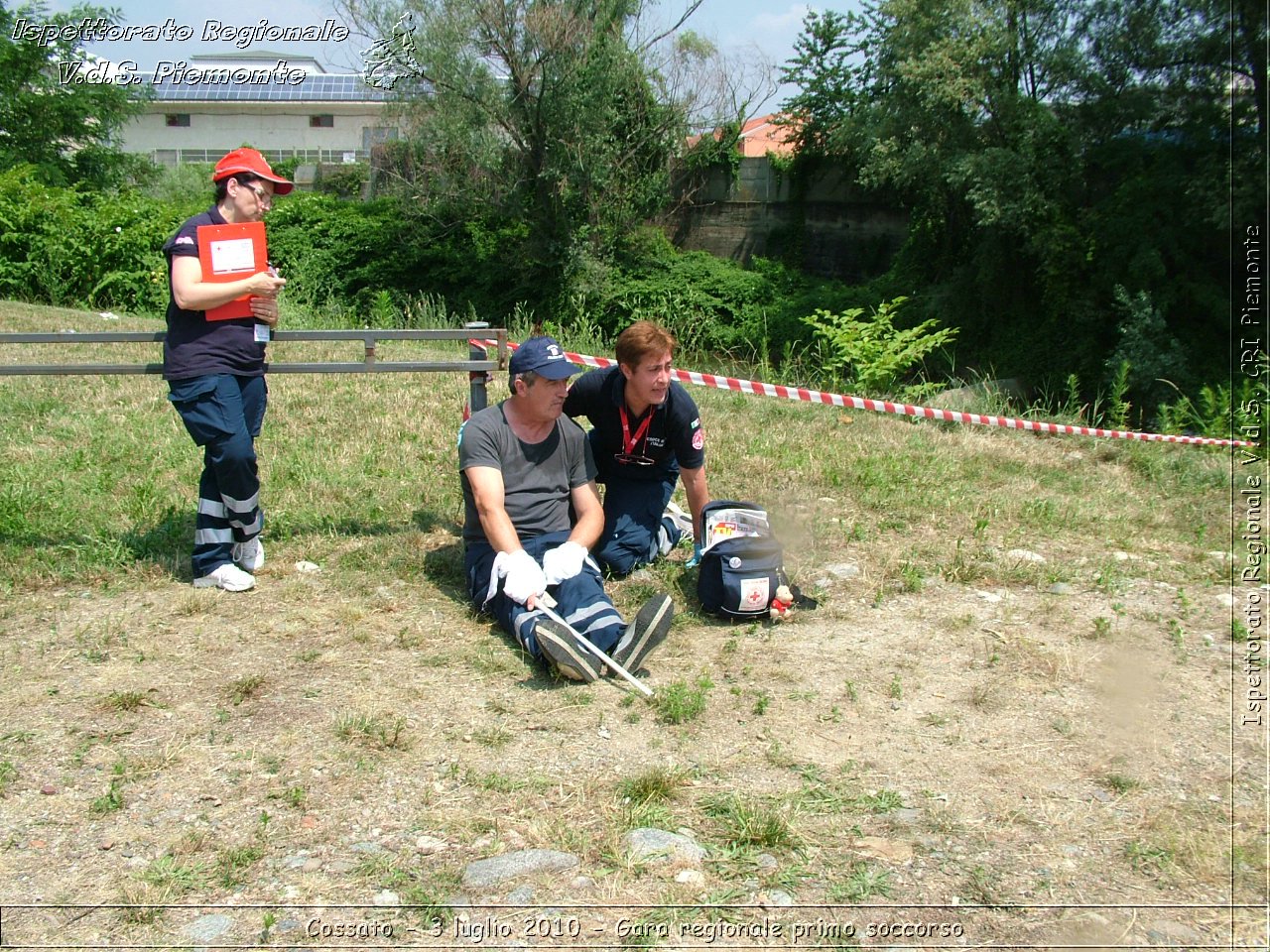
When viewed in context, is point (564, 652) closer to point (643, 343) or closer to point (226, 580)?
point (643, 343)

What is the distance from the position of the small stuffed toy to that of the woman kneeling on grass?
2.38 metres

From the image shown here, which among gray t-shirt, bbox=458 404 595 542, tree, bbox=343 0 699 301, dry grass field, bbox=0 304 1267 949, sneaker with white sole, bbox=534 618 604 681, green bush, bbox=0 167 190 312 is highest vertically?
tree, bbox=343 0 699 301

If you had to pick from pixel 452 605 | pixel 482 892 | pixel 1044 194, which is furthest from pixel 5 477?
pixel 1044 194

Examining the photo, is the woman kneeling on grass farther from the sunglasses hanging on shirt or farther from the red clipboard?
the sunglasses hanging on shirt

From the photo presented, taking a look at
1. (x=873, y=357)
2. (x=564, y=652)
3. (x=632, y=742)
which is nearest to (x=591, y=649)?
(x=564, y=652)

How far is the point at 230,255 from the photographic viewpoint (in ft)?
15.3

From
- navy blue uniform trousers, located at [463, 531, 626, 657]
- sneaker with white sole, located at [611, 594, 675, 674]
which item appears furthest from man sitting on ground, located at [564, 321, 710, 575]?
sneaker with white sole, located at [611, 594, 675, 674]

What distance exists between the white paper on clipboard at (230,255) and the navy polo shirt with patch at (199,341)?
13cm

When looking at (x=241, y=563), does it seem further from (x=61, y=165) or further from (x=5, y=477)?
(x=61, y=165)

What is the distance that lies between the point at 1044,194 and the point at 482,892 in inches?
705

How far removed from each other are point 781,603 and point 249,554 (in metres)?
2.51

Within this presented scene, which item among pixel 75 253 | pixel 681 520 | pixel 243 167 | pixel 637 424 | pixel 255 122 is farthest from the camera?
pixel 255 122

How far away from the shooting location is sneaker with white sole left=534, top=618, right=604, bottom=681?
13.1ft

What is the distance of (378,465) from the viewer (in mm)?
6926
